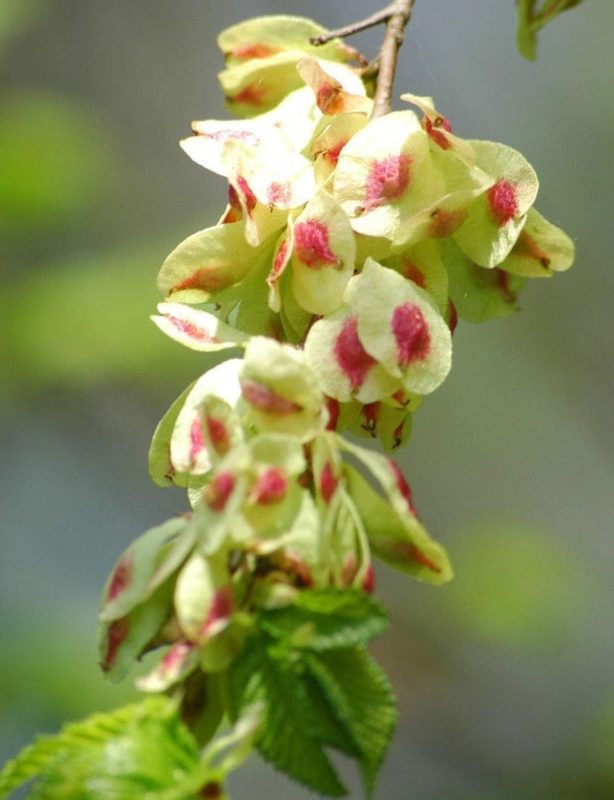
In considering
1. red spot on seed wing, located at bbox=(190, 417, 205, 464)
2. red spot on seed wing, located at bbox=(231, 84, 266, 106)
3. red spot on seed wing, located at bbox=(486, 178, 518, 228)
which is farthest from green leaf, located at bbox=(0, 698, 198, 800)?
red spot on seed wing, located at bbox=(231, 84, 266, 106)

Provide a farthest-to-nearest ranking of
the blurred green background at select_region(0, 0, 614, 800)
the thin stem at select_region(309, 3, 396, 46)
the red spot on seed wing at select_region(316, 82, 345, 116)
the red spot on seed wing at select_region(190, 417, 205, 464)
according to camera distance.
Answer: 1. the blurred green background at select_region(0, 0, 614, 800)
2. the thin stem at select_region(309, 3, 396, 46)
3. the red spot on seed wing at select_region(316, 82, 345, 116)
4. the red spot on seed wing at select_region(190, 417, 205, 464)

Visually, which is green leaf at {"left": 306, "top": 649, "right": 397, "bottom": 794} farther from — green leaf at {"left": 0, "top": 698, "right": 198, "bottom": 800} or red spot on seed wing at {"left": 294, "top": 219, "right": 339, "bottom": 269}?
red spot on seed wing at {"left": 294, "top": 219, "right": 339, "bottom": 269}

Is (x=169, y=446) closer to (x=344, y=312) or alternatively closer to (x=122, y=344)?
(x=344, y=312)

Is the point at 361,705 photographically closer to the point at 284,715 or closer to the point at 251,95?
the point at 284,715

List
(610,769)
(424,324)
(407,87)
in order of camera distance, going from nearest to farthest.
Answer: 1. (424,324)
2. (610,769)
3. (407,87)

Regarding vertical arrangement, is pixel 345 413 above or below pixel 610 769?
above

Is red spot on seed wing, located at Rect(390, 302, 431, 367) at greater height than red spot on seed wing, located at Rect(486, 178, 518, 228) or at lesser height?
lesser

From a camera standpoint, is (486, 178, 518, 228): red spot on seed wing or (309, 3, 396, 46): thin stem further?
(309, 3, 396, 46): thin stem

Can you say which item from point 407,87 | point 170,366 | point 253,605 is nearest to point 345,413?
point 253,605
